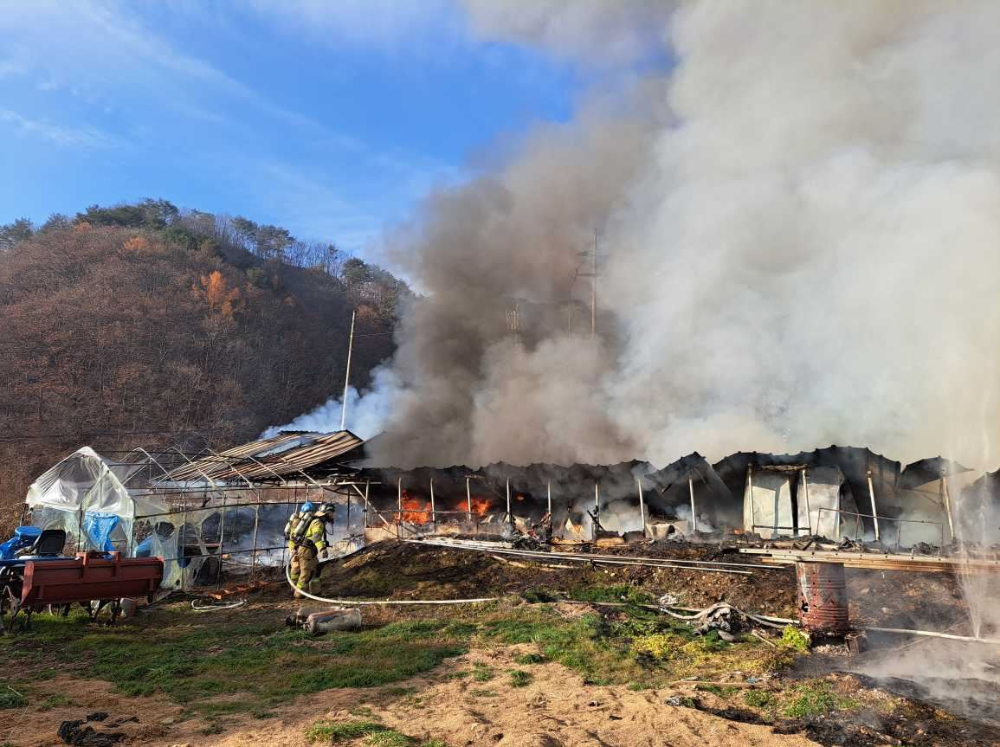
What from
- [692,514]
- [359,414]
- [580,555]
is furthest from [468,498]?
[359,414]

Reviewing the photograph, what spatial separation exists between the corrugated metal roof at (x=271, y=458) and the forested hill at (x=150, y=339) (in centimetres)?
1506

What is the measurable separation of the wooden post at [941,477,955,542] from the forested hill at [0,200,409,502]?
38150 millimetres

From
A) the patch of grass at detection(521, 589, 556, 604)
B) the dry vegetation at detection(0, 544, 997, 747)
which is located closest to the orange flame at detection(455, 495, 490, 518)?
the patch of grass at detection(521, 589, 556, 604)

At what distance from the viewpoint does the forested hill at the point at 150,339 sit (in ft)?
135

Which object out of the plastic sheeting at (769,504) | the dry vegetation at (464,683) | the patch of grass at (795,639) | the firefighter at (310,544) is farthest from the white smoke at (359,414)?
the patch of grass at (795,639)

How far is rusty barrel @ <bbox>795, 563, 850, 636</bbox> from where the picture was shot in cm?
898

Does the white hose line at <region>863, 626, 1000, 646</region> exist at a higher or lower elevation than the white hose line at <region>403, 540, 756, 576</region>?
lower

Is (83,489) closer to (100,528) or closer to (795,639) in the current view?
(100,528)

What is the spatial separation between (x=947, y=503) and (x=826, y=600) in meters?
11.4

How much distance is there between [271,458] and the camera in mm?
26188

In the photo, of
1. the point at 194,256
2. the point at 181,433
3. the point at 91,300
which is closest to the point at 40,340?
the point at 91,300

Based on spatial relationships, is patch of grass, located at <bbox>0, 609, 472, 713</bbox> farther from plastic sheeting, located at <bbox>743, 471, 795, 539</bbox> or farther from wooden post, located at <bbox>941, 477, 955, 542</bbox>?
wooden post, located at <bbox>941, 477, 955, 542</bbox>

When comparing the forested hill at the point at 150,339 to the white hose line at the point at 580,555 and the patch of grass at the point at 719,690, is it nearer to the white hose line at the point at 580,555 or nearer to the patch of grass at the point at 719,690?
the white hose line at the point at 580,555

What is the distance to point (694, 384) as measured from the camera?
77.0ft
